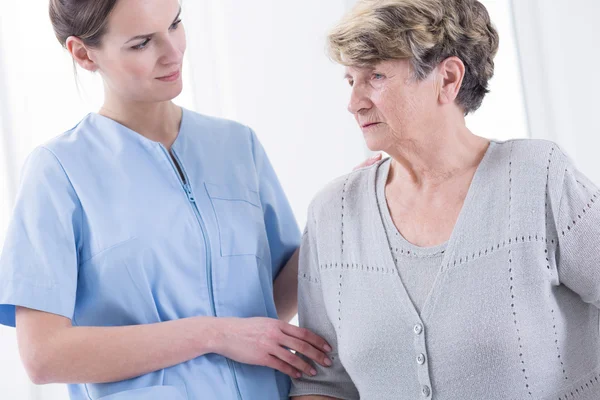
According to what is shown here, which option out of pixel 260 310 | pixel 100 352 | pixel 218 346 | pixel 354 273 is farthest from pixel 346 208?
pixel 100 352

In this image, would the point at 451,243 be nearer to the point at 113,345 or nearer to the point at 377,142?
the point at 377,142

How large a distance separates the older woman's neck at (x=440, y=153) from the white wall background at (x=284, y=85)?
0.93 meters

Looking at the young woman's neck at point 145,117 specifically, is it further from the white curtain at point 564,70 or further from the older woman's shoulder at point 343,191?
the white curtain at point 564,70

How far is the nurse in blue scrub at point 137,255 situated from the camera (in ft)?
4.51

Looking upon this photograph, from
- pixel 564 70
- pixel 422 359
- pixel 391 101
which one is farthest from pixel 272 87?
pixel 422 359

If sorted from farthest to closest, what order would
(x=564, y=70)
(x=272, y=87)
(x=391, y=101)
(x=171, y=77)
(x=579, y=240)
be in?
(x=272, y=87)
(x=564, y=70)
(x=171, y=77)
(x=391, y=101)
(x=579, y=240)

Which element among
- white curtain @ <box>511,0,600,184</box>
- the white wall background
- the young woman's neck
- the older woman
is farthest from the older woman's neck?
white curtain @ <box>511,0,600,184</box>

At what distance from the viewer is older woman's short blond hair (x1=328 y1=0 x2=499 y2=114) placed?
133 cm

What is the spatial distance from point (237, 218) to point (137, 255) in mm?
241

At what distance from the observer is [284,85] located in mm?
2521

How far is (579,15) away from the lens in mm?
2314

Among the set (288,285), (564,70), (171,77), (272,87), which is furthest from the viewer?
(272,87)

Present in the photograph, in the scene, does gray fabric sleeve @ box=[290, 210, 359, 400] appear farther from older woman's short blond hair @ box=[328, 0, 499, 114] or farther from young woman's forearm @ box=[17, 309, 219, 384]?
older woman's short blond hair @ box=[328, 0, 499, 114]

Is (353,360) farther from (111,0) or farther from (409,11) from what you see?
(111,0)
